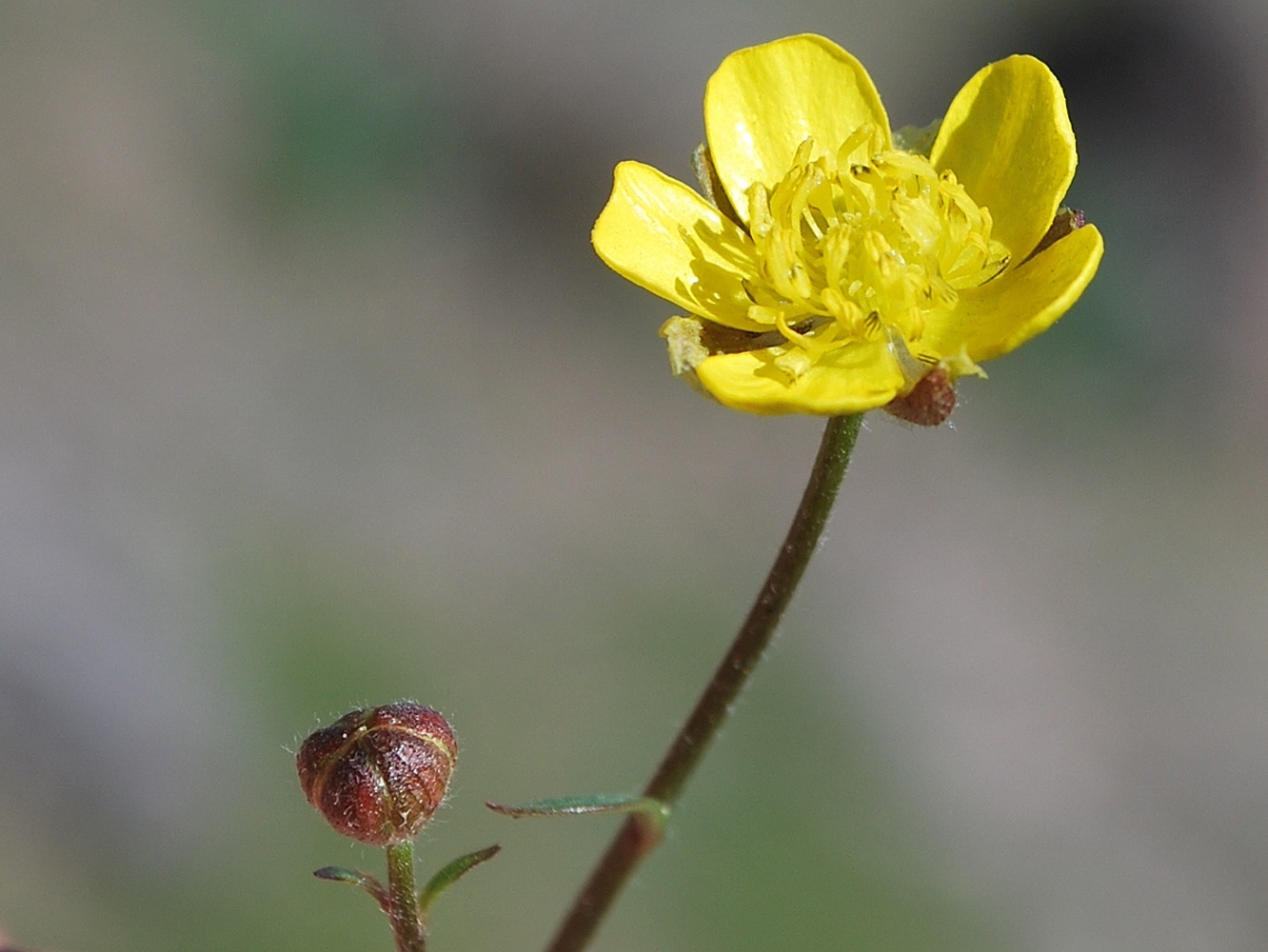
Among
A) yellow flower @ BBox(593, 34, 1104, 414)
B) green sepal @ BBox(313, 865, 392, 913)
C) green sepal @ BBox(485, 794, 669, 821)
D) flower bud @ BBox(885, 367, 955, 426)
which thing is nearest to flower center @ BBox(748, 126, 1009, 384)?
yellow flower @ BBox(593, 34, 1104, 414)

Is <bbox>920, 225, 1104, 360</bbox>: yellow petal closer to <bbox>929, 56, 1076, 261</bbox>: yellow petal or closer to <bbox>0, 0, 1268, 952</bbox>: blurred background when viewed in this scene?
<bbox>929, 56, 1076, 261</bbox>: yellow petal

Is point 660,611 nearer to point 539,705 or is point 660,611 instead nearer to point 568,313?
point 539,705

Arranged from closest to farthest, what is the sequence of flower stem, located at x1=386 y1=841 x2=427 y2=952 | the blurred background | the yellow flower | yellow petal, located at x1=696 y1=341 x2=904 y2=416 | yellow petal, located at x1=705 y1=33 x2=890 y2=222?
yellow petal, located at x1=696 y1=341 x2=904 y2=416 < flower stem, located at x1=386 y1=841 x2=427 y2=952 < the yellow flower < yellow petal, located at x1=705 y1=33 x2=890 y2=222 < the blurred background

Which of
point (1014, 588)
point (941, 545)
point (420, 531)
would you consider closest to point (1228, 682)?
point (1014, 588)

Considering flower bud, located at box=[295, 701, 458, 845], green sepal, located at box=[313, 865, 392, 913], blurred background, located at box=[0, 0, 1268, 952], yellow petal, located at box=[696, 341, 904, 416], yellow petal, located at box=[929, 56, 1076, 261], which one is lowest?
blurred background, located at box=[0, 0, 1268, 952]

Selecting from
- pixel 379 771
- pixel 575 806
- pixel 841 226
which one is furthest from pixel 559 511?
pixel 575 806

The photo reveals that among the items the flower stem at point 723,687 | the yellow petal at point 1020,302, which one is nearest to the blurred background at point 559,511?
the flower stem at point 723,687
